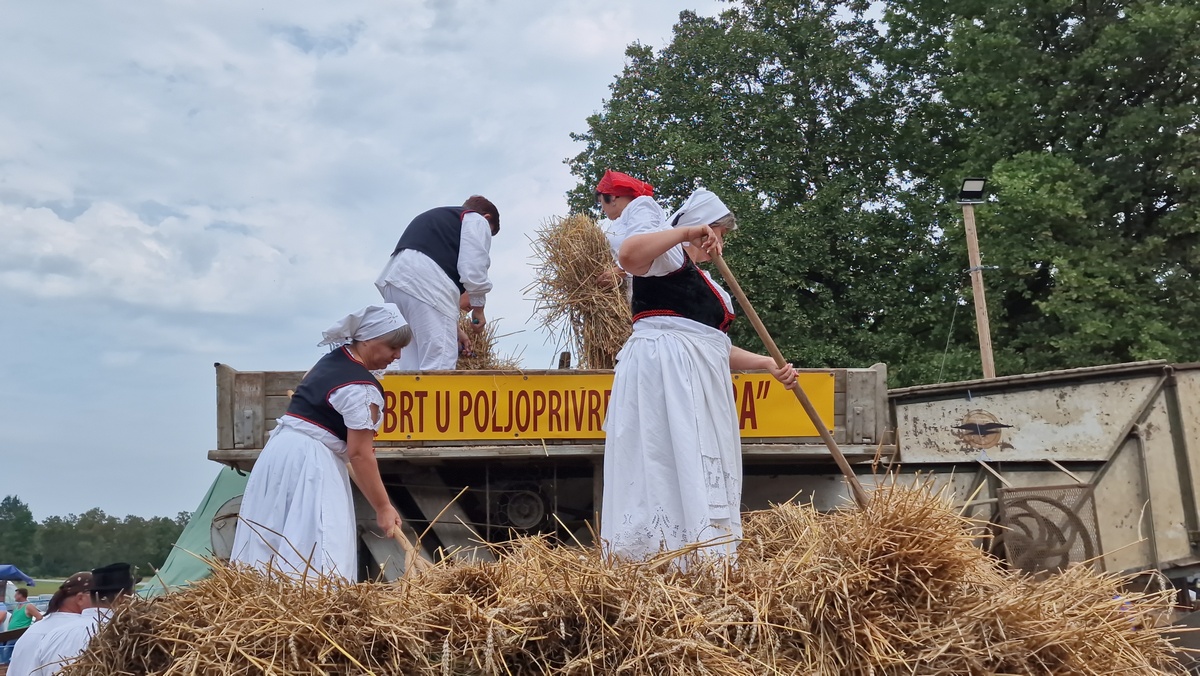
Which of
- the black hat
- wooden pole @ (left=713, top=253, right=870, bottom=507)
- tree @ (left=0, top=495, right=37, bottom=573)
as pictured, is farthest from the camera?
tree @ (left=0, top=495, right=37, bottom=573)

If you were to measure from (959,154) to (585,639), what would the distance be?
51.7 ft

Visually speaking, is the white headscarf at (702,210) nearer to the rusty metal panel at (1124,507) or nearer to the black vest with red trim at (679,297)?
the black vest with red trim at (679,297)

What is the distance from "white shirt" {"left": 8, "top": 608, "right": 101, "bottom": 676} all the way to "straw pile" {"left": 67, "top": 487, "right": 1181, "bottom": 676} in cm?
161

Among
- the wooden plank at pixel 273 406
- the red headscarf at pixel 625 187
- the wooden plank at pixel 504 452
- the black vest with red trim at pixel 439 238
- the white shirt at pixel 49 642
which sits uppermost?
the black vest with red trim at pixel 439 238

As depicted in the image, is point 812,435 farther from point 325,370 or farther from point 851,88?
point 851,88

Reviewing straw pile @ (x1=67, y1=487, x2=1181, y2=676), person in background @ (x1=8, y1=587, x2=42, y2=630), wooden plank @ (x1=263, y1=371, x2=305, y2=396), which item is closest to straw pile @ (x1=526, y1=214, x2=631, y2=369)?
wooden plank @ (x1=263, y1=371, x2=305, y2=396)

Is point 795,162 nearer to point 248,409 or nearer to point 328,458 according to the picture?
point 248,409

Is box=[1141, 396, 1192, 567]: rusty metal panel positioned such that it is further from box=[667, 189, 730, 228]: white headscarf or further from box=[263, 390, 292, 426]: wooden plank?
box=[263, 390, 292, 426]: wooden plank

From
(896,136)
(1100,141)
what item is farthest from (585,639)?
(896,136)

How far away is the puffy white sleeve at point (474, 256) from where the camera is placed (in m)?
5.87

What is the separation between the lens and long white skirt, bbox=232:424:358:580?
359 centimetres

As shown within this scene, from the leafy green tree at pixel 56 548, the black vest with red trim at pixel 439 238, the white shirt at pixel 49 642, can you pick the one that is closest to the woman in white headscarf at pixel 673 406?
the white shirt at pixel 49 642

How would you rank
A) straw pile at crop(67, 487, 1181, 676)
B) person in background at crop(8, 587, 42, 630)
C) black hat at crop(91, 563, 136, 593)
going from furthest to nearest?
1. person in background at crop(8, 587, 42, 630)
2. black hat at crop(91, 563, 136, 593)
3. straw pile at crop(67, 487, 1181, 676)

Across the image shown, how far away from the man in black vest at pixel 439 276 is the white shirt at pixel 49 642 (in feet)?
6.83
